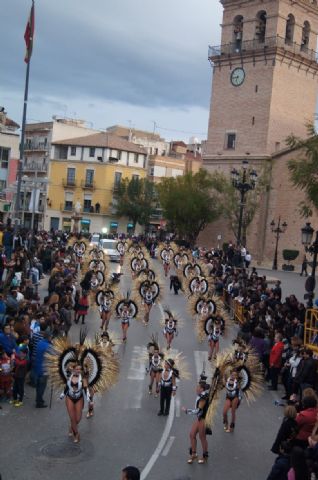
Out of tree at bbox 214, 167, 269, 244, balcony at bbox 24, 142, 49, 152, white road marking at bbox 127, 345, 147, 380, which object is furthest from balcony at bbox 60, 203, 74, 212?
white road marking at bbox 127, 345, 147, 380

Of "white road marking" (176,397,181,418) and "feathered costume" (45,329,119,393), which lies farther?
"white road marking" (176,397,181,418)

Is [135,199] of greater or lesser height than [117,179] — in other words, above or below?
below

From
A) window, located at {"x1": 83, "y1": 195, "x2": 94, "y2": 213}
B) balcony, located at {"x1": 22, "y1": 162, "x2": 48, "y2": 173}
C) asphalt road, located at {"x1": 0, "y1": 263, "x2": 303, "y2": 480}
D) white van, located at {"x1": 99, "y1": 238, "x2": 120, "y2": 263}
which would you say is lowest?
asphalt road, located at {"x1": 0, "y1": 263, "x2": 303, "y2": 480}

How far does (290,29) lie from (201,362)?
42557 mm

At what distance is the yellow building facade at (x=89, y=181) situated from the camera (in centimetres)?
7694

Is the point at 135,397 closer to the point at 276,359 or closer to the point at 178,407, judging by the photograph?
the point at 178,407

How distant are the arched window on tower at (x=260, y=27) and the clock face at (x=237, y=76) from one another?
9.95 ft

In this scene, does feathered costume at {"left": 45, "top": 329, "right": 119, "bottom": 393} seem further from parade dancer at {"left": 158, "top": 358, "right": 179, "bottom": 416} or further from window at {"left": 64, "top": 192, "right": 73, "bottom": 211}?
window at {"left": 64, "top": 192, "right": 73, "bottom": 211}

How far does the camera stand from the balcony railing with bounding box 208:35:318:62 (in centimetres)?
5250

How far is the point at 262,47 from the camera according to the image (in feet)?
174

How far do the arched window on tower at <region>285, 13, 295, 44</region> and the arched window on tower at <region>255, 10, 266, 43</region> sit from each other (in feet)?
6.38

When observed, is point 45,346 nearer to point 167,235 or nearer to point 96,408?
point 96,408

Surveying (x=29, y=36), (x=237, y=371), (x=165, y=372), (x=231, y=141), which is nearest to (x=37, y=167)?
(x=231, y=141)

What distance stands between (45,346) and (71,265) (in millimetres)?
16201
